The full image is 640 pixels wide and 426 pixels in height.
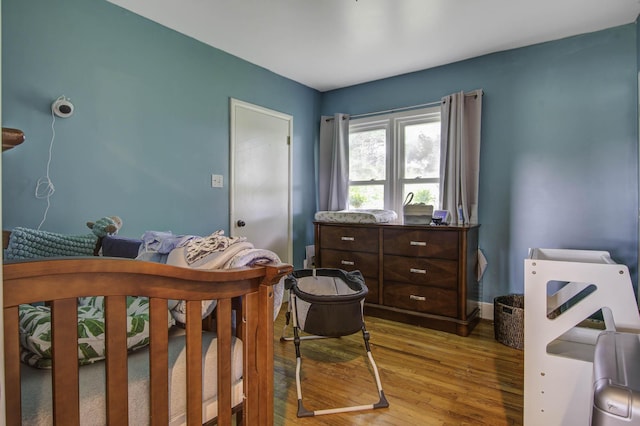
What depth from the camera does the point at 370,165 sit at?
3.86m

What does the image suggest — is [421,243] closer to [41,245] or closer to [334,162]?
[334,162]

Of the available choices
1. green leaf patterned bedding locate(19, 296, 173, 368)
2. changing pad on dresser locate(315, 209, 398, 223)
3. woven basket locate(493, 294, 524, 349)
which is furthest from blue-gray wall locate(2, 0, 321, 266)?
woven basket locate(493, 294, 524, 349)

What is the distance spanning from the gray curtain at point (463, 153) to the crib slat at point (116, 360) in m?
2.81

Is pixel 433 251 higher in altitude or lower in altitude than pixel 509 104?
lower

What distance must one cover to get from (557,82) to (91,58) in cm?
342

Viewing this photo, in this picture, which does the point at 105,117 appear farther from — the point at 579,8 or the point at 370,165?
the point at 579,8

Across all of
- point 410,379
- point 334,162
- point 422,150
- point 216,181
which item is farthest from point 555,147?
point 216,181

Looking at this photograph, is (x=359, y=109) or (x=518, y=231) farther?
(x=359, y=109)

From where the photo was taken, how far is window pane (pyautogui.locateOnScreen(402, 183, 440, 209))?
3.44 m

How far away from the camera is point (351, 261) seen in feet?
10.9

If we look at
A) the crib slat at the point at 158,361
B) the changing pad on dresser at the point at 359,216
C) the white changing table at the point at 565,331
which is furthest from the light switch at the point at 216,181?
the white changing table at the point at 565,331

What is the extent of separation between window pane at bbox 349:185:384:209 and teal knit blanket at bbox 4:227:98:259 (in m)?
2.68

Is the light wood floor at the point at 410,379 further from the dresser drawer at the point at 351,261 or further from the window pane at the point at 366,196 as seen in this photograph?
the window pane at the point at 366,196

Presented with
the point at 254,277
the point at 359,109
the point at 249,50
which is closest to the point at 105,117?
the point at 249,50
